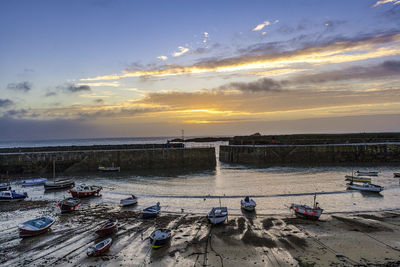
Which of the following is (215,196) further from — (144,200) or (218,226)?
(218,226)

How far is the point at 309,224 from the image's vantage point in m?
20.1

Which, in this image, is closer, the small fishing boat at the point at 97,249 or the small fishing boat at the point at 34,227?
the small fishing boat at the point at 97,249

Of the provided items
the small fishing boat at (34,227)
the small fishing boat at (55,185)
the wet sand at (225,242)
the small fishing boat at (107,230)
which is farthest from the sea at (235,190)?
the small fishing boat at (34,227)

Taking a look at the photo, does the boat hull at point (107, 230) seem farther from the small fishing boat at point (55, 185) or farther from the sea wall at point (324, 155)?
the sea wall at point (324, 155)

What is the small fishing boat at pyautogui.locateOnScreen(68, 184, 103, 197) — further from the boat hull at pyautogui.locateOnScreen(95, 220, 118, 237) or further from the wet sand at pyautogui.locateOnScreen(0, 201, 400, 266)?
the boat hull at pyautogui.locateOnScreen(95, 220, 118, 237)

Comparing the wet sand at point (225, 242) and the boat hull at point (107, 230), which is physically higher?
the boat hull at point (107, 230)

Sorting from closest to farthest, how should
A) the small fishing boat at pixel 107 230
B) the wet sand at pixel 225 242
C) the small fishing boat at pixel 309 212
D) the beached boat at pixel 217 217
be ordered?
1. the wet sand at pixel 225 242
2. the small fishing boat at pixel 107 230
3. the beached boat at pixel 217 217
4. the small fishing boat at pixel 309 212

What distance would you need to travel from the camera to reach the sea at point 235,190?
26.1 meters

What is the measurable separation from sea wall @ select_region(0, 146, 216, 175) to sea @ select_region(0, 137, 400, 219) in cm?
404

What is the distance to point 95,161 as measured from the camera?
5478 centimetres

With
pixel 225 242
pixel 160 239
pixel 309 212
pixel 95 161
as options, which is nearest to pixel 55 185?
pixel 95 161

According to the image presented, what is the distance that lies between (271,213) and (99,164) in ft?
134

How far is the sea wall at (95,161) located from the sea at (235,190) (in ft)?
13.2

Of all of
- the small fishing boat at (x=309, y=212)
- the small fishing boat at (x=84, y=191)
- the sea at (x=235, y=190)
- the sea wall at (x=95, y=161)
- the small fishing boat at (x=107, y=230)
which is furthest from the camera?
the sea wall at (x=95, y=161)
